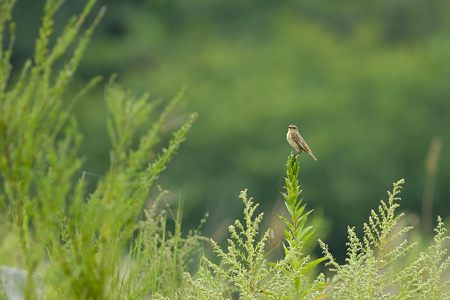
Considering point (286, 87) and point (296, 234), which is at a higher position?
point (296, 234)

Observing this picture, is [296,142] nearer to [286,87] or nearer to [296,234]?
[296,234]

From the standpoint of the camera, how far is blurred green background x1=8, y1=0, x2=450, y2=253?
33.4 metres

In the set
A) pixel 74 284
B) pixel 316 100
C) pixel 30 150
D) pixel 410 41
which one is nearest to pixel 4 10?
pixel 30 150

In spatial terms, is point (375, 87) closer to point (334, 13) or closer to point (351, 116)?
point (351, 116)

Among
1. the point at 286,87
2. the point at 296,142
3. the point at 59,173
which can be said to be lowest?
the point at 286,87

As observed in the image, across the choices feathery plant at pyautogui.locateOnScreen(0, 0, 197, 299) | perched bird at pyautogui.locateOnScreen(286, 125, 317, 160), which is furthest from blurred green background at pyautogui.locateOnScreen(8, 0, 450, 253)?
feathery plant at pyautogui.locateOnScreen(0, 0, 197, 299)

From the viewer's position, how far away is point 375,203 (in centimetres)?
3244

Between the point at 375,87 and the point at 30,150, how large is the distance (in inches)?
1424

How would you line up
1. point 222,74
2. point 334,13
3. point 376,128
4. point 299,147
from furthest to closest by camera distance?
point 334,13 < point 222,74 < point 376,128 < point 299,147

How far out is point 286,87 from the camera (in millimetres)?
38719

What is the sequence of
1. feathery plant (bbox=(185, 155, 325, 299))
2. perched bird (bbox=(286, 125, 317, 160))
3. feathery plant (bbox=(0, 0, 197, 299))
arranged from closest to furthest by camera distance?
feathery plant (bbox=(0, 0, 197, 299)) → feathery plant (bbox=(185, 155, 325, 299)) → perched bird (bbox=(286, 125, 317, 160))

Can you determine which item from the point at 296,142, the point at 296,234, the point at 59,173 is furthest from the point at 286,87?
the point at 59,173

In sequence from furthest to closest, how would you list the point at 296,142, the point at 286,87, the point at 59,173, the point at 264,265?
the point at 286,87 → the point at 296,142 → the point at 264,265 → the point at 59,173

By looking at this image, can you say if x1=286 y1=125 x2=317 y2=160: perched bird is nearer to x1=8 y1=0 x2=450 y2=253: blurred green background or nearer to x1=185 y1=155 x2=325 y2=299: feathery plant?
x1=185 y1=155 x2=325 y2=299: feathery plant
